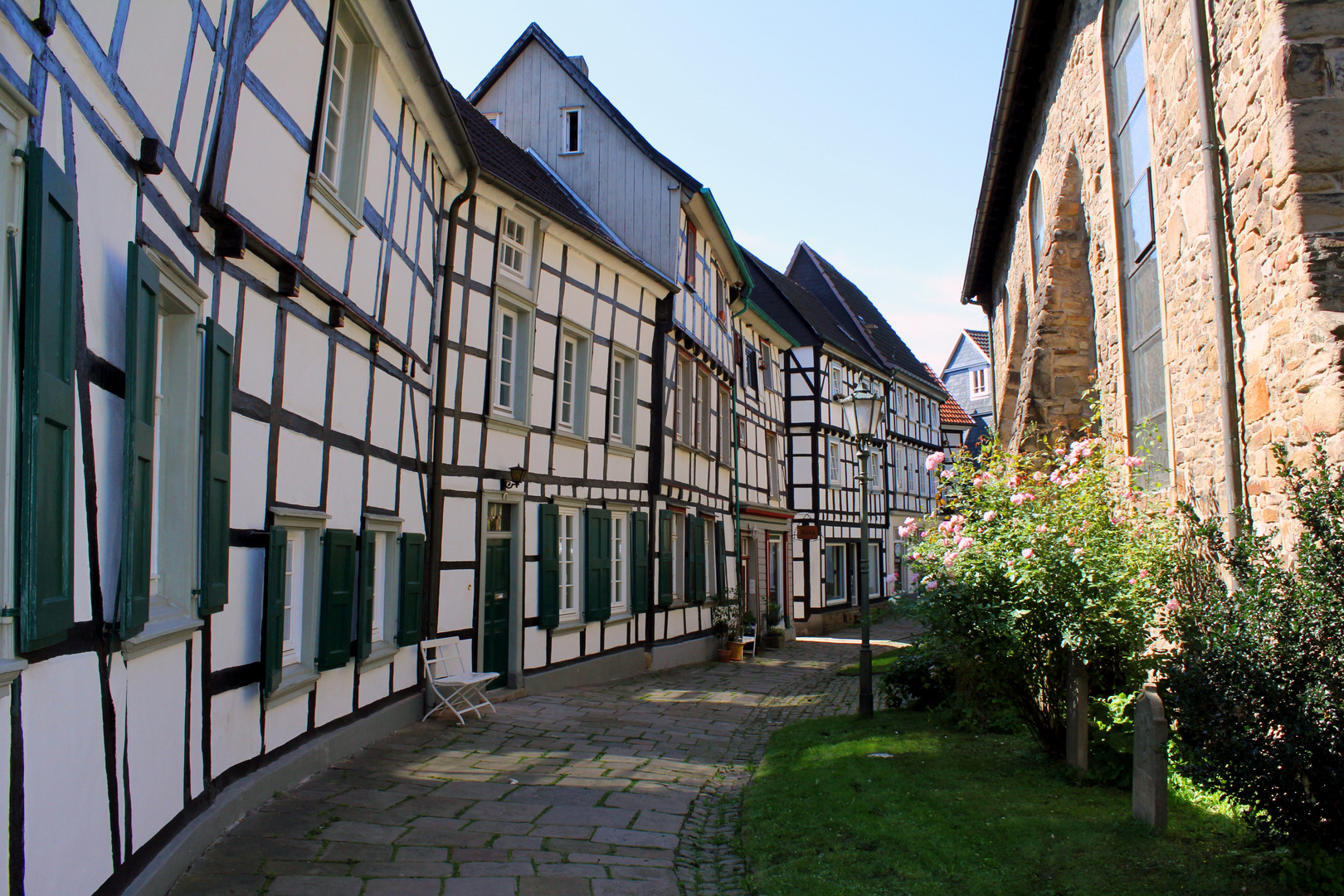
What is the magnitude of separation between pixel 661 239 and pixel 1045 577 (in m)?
10.1

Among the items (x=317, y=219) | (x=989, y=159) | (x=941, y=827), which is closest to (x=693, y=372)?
(x=989, y=159)

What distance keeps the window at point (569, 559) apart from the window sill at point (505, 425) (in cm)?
140

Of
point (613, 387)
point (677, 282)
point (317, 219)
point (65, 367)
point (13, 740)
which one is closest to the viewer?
point (13, 740)

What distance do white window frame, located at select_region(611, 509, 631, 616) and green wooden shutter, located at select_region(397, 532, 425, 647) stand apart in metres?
4.84

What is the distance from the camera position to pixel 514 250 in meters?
11.4

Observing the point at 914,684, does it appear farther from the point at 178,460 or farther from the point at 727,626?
the point at 178,460

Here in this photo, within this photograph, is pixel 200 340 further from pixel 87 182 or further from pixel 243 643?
pixel 243 643

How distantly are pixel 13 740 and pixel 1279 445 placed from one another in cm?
485

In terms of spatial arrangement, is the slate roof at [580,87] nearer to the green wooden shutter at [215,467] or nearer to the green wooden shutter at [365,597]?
the green wooden shutter at [365,597]

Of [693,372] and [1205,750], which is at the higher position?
[693,372]

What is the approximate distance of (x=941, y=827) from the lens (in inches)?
218

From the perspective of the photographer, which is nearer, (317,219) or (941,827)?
(941,827)

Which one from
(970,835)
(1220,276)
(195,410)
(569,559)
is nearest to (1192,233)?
(1220,276)

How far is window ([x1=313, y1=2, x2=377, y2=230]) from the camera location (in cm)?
678
